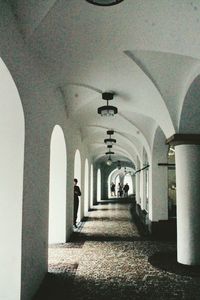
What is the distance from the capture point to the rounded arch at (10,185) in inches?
→ 163

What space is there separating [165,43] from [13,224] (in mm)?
3559

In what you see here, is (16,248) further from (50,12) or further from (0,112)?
(50,12)

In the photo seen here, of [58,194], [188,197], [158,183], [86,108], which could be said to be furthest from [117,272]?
[158,183]

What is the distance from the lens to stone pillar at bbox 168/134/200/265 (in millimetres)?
6762

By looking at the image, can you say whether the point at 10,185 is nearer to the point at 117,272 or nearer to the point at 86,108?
the point at 117,272

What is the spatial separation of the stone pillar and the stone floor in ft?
1.23

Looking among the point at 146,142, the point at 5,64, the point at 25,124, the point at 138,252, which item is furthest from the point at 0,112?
the point at 146,142

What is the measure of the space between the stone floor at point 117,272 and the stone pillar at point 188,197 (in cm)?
38

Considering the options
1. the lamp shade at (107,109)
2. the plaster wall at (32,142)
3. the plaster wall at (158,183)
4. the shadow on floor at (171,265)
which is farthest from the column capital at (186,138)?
the plaster wall at (158,183)

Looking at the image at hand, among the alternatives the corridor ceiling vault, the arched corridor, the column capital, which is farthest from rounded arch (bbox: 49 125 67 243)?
the column capital

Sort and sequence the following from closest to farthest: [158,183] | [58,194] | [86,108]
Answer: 1. [58,194]
2. [86,108]
3. [158,183]

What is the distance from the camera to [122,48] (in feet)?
17.1

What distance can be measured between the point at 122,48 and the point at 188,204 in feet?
12.3

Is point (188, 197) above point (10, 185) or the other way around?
the other way around
